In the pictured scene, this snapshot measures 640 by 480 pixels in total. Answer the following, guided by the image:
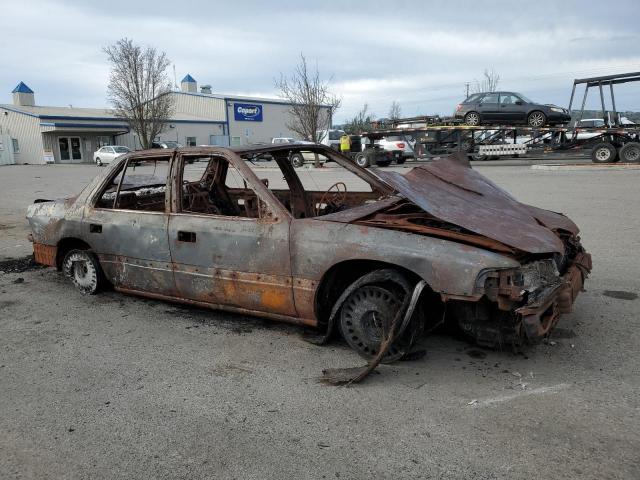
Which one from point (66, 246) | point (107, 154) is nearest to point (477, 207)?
point (66, 246)

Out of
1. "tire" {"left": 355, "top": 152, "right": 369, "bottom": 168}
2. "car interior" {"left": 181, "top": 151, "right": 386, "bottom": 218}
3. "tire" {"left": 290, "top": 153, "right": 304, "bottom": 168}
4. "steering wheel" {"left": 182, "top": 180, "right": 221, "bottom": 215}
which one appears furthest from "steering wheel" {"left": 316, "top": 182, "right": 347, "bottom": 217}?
"tire" {"left": 355, "top": 152, "right": 369, "bottom": 168}

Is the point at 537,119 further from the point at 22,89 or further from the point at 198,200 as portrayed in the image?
the point at 22,89

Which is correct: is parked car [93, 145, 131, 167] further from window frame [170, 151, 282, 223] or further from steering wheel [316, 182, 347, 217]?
window frame [170, 151, 282, 223]

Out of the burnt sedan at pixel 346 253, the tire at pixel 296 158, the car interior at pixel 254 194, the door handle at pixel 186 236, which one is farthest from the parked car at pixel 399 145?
the door handle at pixel 186 236

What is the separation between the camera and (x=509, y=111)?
21.3 metres

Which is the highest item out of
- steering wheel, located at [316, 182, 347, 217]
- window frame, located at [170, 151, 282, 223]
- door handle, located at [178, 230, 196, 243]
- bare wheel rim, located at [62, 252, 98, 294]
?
window frame, located at [170, 151, 282, 223]

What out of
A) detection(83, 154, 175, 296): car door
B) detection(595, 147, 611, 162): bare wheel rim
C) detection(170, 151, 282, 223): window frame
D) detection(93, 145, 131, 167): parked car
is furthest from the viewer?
detection(93, 145, 131, 167): parked car

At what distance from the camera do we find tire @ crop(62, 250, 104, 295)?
192 inches

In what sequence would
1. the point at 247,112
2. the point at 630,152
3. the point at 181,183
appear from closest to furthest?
1. the point at 181,183
2. the point at 630,152
3. the point at 247,112

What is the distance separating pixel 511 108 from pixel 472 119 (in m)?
1.63

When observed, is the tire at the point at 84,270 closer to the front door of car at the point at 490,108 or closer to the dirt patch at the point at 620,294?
the dirt patch at the point at 620,294

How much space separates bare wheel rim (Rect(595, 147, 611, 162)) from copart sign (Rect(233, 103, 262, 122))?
3962cm

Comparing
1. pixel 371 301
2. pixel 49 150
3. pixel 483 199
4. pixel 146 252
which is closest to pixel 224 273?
pixel 146 252

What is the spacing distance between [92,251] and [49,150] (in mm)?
41865
